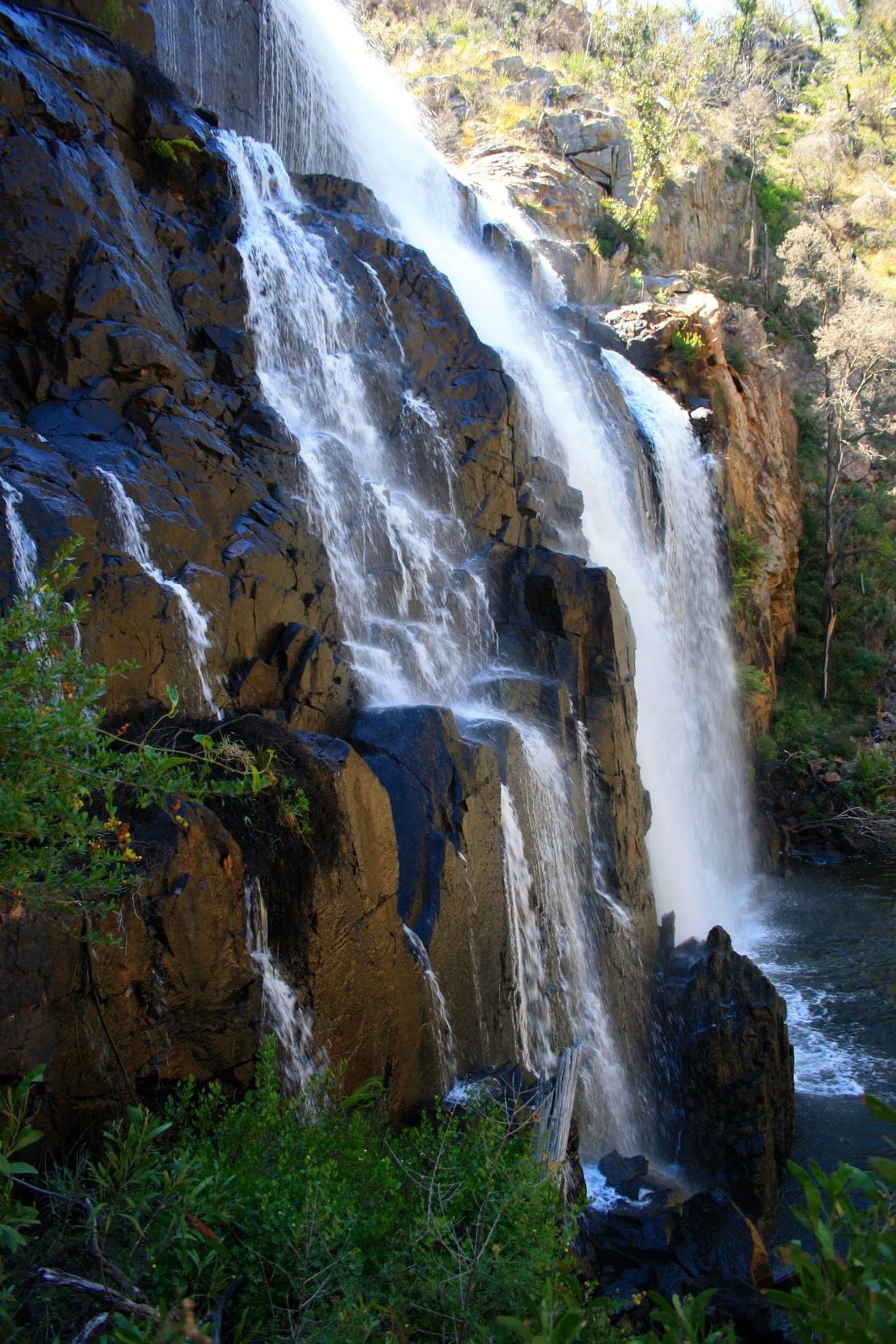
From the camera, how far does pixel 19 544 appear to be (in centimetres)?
698

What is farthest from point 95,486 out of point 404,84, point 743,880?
point 404,84

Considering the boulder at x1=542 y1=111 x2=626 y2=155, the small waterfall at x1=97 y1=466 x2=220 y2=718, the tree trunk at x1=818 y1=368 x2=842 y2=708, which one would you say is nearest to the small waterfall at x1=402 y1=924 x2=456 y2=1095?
the small waterfall at x1=97 y1=466 x2=220 y2=718

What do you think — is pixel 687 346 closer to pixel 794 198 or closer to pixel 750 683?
pixel 750 683

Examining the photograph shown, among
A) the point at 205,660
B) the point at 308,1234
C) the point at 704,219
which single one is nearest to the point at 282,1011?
the point at 308,1234

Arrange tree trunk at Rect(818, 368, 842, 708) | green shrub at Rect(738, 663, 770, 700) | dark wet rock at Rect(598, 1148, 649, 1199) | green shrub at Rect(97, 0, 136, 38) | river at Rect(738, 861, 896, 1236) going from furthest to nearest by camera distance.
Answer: tree trunk at Rect(818, 368, 842, 708) → green shrub at Rect(738, 663, 770, 700) → green shrub at Rect(97, 0, 136, 38) → river at Rect(738, 861, 896, 1236) → dark wet rock at Rect(598, 1148, 649, 1199)

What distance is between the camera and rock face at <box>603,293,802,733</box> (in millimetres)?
24344

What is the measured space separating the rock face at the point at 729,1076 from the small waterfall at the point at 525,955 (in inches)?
86.7

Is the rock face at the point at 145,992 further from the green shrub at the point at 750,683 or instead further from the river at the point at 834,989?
the green shrub at the point at 750,683

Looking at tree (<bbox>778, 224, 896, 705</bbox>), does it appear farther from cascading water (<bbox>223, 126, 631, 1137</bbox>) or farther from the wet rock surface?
the wet rock surface

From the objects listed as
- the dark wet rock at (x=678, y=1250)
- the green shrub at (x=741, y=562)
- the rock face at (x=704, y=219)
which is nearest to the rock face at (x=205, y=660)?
the dark wet rock at (x=678, y=1250)

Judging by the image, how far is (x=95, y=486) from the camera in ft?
26.1

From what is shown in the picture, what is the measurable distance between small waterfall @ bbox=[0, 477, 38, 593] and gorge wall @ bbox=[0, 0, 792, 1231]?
0.07 m

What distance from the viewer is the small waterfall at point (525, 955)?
9797 millimetres

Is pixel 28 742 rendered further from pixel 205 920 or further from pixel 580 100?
pixel 580 100
